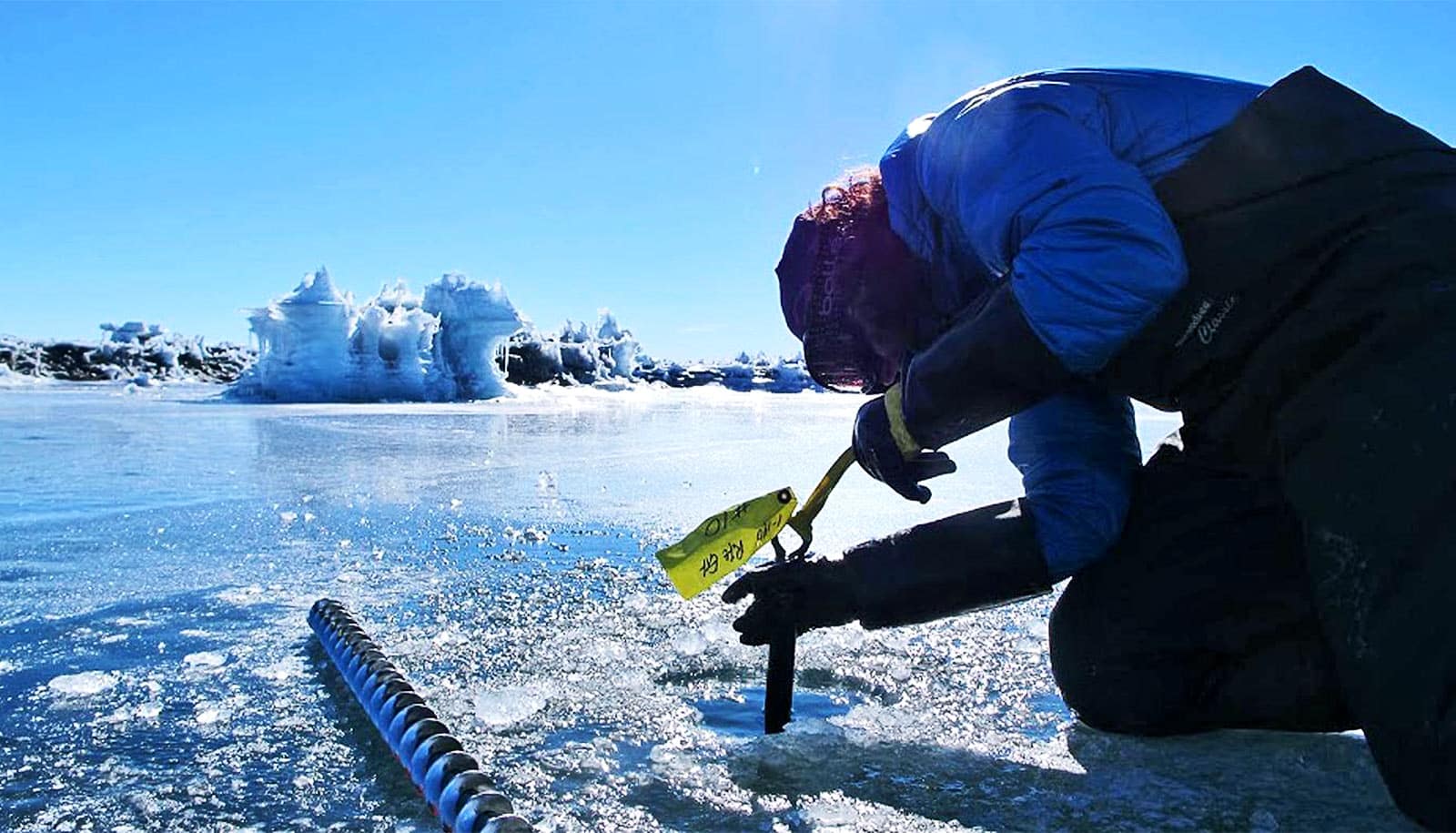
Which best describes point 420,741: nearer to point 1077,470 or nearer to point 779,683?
point 779,683

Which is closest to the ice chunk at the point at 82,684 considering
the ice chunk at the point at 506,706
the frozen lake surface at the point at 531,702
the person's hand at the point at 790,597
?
the frozen lake surface at the point at 531,702

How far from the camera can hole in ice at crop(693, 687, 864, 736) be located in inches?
66.9

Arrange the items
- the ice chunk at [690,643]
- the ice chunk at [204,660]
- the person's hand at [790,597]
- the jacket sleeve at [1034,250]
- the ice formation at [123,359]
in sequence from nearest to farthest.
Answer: the jacket sleeve at [1034,250]
the person's hand at [790,597]
the ice chunk at [204,660]
the ice chunk at [690,643]
the ice formation at [123,359]

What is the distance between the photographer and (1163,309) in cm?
144

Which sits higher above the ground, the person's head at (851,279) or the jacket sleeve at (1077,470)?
the person's head at (851,279)

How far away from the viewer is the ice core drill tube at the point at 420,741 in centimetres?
114

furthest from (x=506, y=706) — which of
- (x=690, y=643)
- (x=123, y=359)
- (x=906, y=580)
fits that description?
(x=123, y=359)

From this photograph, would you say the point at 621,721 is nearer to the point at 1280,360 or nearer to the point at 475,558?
the point at 1280,360

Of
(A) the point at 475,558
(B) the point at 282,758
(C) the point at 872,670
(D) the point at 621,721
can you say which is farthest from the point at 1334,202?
(A) the point at 475,558

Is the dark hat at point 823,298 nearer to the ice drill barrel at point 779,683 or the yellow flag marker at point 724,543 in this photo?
the yellow flag marker at point 724,543

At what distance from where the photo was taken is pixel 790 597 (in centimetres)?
158

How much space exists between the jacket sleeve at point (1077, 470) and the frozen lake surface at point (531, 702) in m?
0.31

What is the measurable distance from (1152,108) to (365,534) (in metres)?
2.98

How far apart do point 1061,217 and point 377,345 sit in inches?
775
